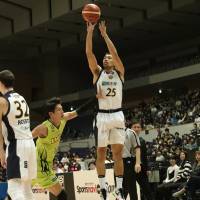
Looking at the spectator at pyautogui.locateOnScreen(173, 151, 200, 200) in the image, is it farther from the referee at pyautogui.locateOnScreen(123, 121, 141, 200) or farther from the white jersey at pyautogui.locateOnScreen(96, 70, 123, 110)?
the white jersey at pyautogui.locateOnScreen(96, 70, 123, 110)

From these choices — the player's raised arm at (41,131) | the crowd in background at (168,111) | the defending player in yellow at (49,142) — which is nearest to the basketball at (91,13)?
the defending player in yellow at (49,142)

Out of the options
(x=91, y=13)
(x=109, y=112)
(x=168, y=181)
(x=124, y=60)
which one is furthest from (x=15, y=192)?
(x=124, y=60)

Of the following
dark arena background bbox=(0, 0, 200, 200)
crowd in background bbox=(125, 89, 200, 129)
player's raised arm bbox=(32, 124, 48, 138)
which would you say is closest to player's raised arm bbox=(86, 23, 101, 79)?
player's raised arm bbox=(32, 124, 48, 138)

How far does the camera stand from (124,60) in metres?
38.2


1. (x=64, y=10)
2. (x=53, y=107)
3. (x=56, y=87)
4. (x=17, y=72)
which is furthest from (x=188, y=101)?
(x=53, y=107)

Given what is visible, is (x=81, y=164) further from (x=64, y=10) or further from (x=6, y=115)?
(x=6, y=115)

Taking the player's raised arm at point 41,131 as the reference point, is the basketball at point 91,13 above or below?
above

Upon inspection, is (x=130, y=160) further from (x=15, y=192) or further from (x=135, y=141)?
(x=15, y=192)

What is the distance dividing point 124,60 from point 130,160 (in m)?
27.9

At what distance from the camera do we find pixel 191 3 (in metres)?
26.7

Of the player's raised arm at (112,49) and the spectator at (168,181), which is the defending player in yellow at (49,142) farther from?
the spectator at (168,181)

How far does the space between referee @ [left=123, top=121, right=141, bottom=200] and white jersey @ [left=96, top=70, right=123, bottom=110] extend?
2066mm

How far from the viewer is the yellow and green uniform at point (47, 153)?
26.9ft

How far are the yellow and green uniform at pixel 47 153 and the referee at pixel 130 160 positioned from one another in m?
2.49
